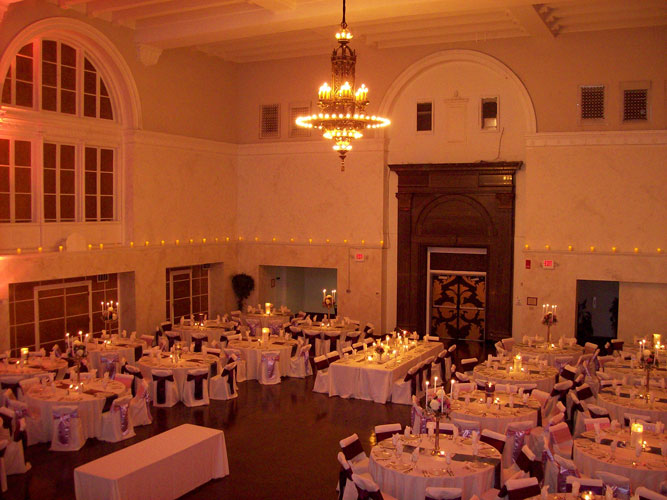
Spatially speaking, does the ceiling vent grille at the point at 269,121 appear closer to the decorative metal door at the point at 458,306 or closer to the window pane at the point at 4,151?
the decorative metal door at the point at 458,306

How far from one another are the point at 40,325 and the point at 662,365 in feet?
46.7

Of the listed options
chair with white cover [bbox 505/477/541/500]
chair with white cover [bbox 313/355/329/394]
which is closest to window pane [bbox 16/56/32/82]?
chair with white cover [bbox 313/355/329/394]

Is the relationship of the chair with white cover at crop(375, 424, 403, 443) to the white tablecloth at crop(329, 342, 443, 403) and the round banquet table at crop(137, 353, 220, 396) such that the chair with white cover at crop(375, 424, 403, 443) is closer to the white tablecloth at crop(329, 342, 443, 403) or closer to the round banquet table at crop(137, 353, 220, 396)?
the white tablecloth at crop(329, 342, 443, 403)

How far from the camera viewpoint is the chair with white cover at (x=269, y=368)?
596 inches

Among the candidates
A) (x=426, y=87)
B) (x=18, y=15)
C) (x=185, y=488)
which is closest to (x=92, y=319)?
(x=18, y=15)

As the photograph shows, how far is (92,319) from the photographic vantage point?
57.8 ft

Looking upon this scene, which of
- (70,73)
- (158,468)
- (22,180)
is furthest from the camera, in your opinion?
(70,73)

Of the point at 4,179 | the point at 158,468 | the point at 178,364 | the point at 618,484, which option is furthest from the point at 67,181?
the point at 618,484

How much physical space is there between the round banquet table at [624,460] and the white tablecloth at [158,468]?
16.3ft

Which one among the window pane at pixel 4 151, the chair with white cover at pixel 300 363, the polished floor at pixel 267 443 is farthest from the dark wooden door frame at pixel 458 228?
the window pane at pixel 4 151

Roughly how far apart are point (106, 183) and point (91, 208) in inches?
33.5

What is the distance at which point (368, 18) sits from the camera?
1606 cm

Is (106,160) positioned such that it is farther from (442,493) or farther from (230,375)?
(442,493)

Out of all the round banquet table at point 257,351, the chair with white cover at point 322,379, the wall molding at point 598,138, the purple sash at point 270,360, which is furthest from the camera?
the wall molding at point 598,138
